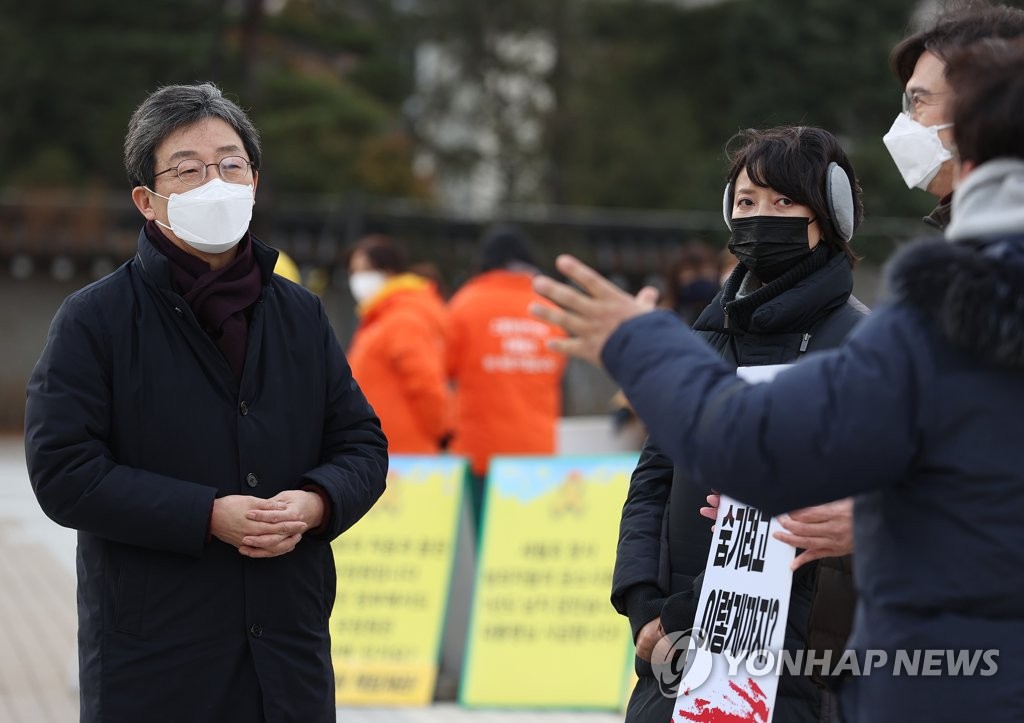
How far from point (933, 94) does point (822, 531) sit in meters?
1.09

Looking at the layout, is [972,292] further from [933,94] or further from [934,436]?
[933,94]

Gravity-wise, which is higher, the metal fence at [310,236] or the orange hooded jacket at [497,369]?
the metal fence at [310,236]

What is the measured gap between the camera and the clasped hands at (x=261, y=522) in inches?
111

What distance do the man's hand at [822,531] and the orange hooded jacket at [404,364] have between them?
4318mm

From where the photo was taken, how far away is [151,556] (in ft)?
A: 9.36

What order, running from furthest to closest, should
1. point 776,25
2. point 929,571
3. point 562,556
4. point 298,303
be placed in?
point 776,25, point 562,556, point 298,303, point 929,571

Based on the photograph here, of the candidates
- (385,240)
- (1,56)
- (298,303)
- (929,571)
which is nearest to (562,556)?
(385,240)

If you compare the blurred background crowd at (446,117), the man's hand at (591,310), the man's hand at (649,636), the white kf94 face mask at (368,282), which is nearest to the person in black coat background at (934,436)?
the man's hand at (591,310)

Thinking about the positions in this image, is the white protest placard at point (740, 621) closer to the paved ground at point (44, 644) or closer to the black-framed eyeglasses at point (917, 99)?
the black-framed eyeglasses at point (917, 99)

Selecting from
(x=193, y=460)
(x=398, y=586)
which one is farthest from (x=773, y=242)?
(x=398, y=586)

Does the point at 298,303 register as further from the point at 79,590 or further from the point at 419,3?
the point at 419,3

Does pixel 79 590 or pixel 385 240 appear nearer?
pixel 79 590

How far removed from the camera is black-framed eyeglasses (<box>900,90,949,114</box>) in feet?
9.73

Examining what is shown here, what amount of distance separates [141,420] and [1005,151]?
6.02 ft
